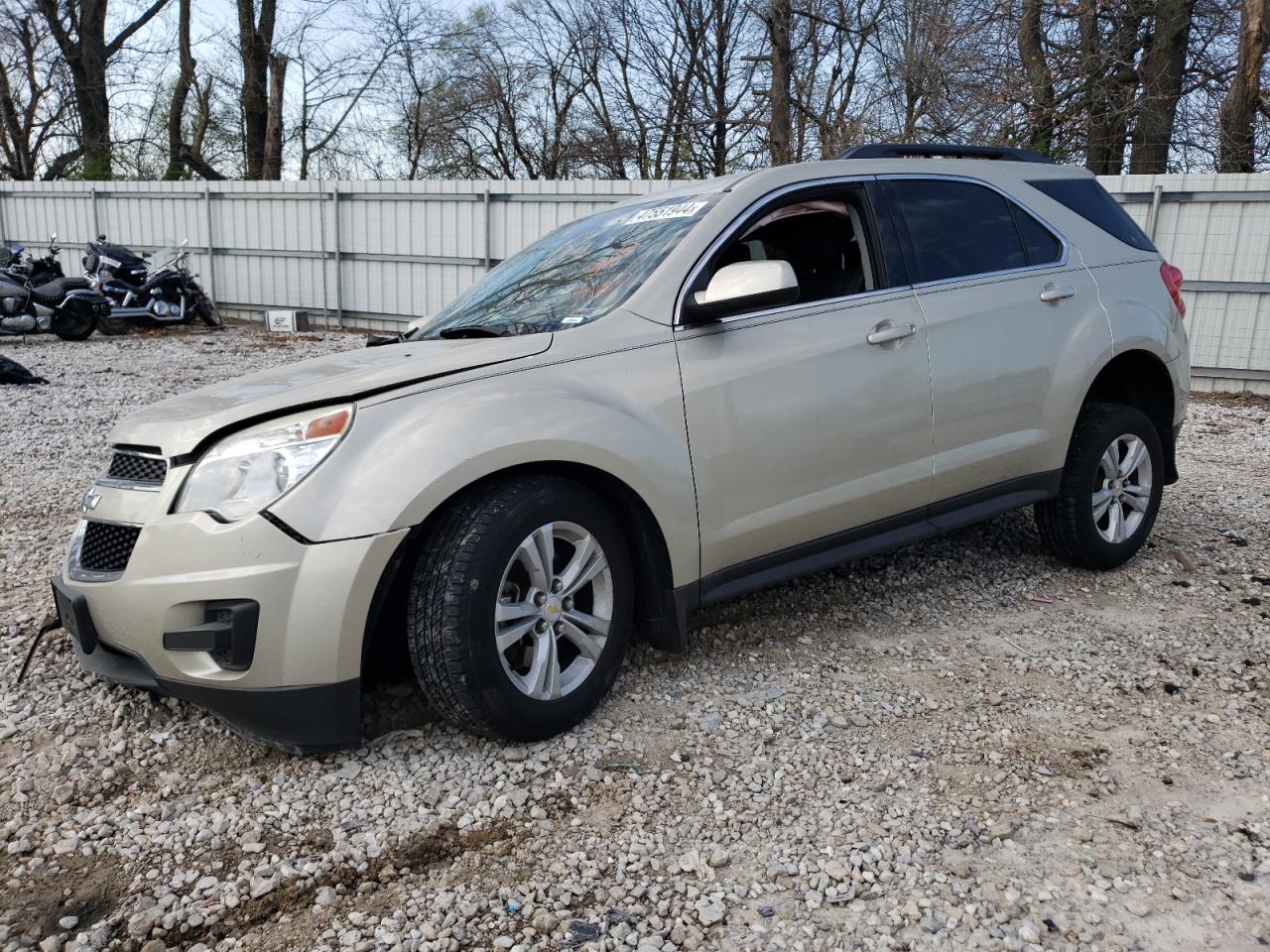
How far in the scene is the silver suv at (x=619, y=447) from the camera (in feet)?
8.27

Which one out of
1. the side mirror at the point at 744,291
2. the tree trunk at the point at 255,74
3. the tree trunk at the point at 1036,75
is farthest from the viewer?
the tree trunk at the point at 255,74

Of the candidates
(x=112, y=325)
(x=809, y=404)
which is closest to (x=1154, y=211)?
(x=809, y=404)

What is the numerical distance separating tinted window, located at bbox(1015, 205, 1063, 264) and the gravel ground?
1431 mm

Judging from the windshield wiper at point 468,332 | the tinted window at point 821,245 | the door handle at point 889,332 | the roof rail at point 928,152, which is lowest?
the windshield wiper at point 468,332

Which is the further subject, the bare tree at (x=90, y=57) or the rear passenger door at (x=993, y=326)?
the bare tree at (x=90, y=57)

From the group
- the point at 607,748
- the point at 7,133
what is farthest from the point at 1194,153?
the point at 7,133

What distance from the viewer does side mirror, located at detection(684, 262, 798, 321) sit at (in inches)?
118

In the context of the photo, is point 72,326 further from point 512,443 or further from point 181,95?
point 181,95

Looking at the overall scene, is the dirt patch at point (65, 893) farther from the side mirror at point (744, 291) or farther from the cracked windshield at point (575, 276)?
the side mirror at point (744, 291)

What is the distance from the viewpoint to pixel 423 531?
106 inches

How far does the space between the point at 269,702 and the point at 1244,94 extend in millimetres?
14868

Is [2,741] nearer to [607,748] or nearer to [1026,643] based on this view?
[607,748]

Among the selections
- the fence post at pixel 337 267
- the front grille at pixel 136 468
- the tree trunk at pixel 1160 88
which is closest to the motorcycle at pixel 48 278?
the fence post at pixel 337 267

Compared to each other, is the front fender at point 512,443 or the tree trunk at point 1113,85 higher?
the tree trunk at point 1113,85
